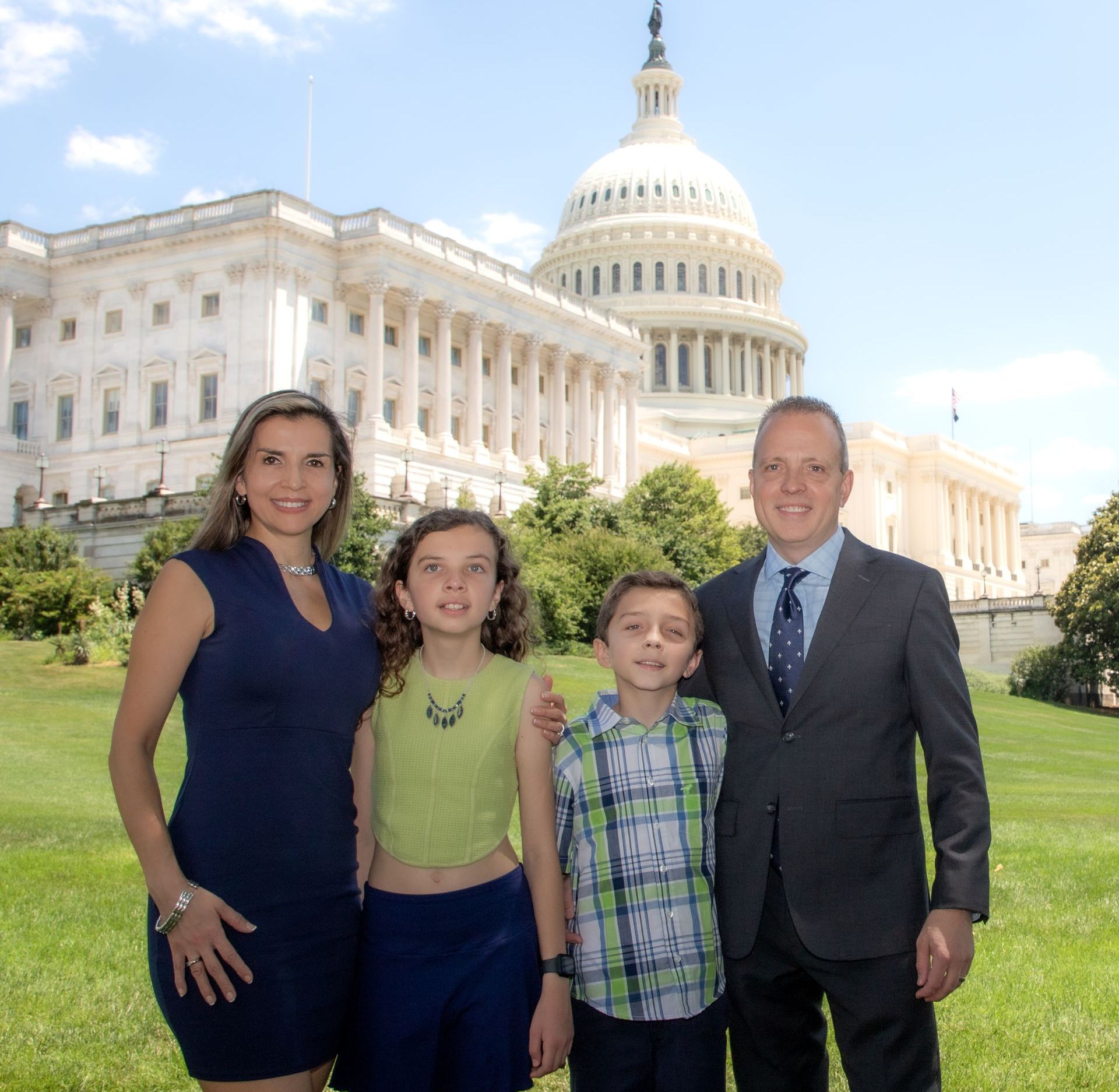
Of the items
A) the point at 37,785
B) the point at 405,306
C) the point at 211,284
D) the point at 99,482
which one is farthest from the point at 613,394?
the point at 37,785

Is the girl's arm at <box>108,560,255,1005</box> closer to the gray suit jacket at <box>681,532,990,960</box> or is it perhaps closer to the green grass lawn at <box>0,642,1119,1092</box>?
the gray suit jacket at <box>681,532,990,960</box>

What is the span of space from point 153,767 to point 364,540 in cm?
3649

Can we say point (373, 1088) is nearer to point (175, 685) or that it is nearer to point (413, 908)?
point (413, 908)

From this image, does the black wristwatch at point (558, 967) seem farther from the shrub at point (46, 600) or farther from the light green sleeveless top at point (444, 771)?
the shrub at point (46, 600)

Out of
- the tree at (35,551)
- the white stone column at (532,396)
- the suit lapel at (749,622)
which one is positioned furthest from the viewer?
the white stone column at (532,396)

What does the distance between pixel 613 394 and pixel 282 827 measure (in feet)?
256

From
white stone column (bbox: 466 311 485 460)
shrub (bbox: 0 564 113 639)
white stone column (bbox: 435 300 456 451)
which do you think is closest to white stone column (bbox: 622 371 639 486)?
white stone column (bbox: 466 311 485 460)

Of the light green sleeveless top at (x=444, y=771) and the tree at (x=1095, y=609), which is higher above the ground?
the tree at (x=1095, y=609)

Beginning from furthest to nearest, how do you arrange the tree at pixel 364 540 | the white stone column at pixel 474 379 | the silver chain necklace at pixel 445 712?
the white stone column at pixel 474 379
the tree at pixel 364 540
the silver chain necklace at pixel 445 712

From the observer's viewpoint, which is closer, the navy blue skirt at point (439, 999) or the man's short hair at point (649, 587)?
the navy blue skirt at point (439, 999)

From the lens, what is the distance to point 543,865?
4.90 meters

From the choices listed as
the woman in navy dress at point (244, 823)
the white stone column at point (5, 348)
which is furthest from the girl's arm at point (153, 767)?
the white stone column at point (5, 348)

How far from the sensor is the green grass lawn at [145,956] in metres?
6.98

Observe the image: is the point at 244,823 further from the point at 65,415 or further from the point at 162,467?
the point at 65,415
